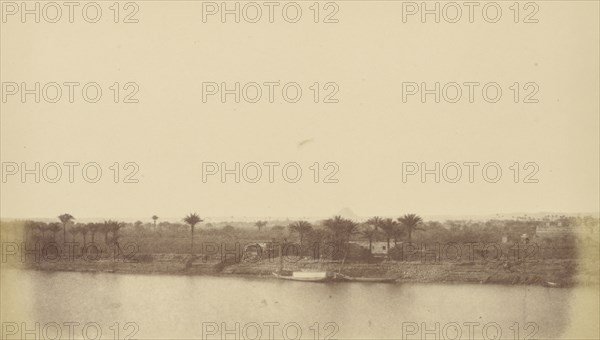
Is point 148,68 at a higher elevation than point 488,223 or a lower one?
higher

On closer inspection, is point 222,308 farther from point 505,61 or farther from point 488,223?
point 505,61

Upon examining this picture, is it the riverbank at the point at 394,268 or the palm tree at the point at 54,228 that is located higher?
the palm tree at the point at 54,228

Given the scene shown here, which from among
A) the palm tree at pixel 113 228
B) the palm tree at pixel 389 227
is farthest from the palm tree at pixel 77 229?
the palm tree at pixel 389 227

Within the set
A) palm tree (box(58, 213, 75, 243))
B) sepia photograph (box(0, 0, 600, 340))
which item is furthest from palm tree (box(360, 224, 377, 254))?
palm tree (box(58, 213, 75, 243))

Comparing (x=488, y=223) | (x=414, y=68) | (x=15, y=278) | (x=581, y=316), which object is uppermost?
(x=414, y=68)

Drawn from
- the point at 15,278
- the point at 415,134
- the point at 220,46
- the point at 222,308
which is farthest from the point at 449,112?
the point at 15,278

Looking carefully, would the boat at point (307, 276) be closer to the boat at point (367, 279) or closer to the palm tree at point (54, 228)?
the boat at point (367, 279)
